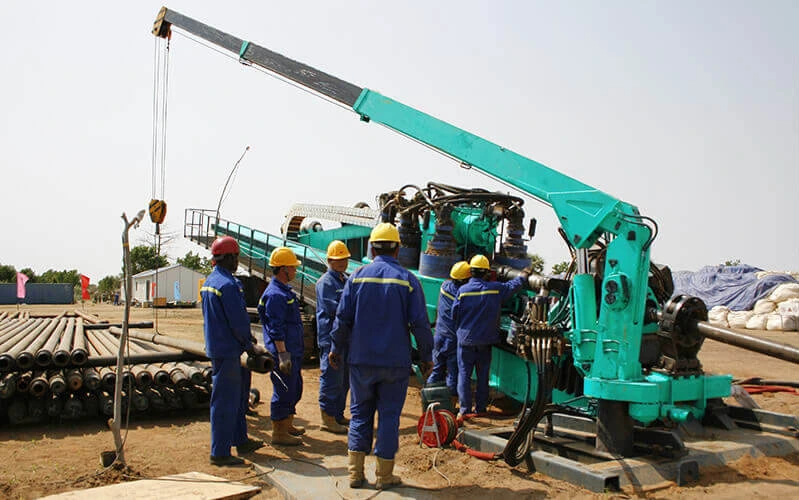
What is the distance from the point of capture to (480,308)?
787cm

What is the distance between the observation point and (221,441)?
5535 mm

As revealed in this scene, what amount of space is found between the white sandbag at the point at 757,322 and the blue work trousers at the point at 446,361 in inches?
731

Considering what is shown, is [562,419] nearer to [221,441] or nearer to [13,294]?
[221,441]

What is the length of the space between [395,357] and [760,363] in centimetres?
1227

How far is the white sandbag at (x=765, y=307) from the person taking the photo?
78.3 ft

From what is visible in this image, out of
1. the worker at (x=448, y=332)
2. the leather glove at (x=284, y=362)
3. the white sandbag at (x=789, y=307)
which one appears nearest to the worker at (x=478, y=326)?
the worker at (x=448, y=332)

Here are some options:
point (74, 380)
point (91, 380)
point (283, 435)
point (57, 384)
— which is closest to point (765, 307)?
point (283, 435)

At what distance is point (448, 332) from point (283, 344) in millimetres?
2741

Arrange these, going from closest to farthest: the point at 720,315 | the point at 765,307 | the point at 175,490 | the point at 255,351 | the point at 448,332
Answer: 1. the point at 175,490
2. the point at 255,351
3. the point at 448,332
4. the point at 765,307
5. the point at 720,315

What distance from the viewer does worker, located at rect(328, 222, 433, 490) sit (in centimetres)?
489

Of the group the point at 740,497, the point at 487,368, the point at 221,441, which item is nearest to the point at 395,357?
the point at 221,441

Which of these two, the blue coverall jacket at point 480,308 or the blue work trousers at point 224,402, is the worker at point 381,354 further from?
the blue coverall jacket at point 480,308

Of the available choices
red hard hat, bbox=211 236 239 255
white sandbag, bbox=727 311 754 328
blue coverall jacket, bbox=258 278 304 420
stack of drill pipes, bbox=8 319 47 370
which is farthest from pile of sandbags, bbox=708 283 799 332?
stack of drill pipes, bbox=8 319 47 370

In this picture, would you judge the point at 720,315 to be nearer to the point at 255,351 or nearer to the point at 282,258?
the point at 282,258
